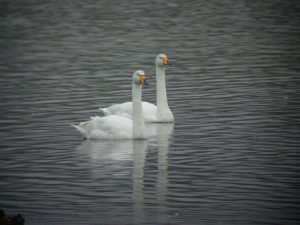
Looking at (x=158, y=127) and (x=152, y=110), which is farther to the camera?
(x=152, y=110)

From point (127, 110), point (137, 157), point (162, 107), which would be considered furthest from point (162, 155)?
point (162, 107)

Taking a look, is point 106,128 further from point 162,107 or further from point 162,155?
point 162,107

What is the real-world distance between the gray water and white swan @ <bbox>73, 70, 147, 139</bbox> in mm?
201

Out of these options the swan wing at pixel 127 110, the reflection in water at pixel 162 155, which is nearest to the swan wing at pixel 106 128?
the reflection in water at pixel 162 155

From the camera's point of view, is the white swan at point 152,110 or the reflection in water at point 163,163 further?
the white swan at point 152,110

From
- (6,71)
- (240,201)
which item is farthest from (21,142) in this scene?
(6,71)

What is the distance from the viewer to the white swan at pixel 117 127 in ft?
62.3

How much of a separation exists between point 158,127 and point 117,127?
186cm

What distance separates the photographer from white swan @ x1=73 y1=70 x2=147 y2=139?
1900cm

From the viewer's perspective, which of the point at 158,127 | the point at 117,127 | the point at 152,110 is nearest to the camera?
the point at 117,127

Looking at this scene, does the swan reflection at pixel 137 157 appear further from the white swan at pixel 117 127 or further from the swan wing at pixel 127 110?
the swan wing at pixel 127 110

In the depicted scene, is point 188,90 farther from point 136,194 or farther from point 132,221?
point 132,221

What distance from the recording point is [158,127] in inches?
818

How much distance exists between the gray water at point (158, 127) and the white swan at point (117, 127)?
0.66 ft
